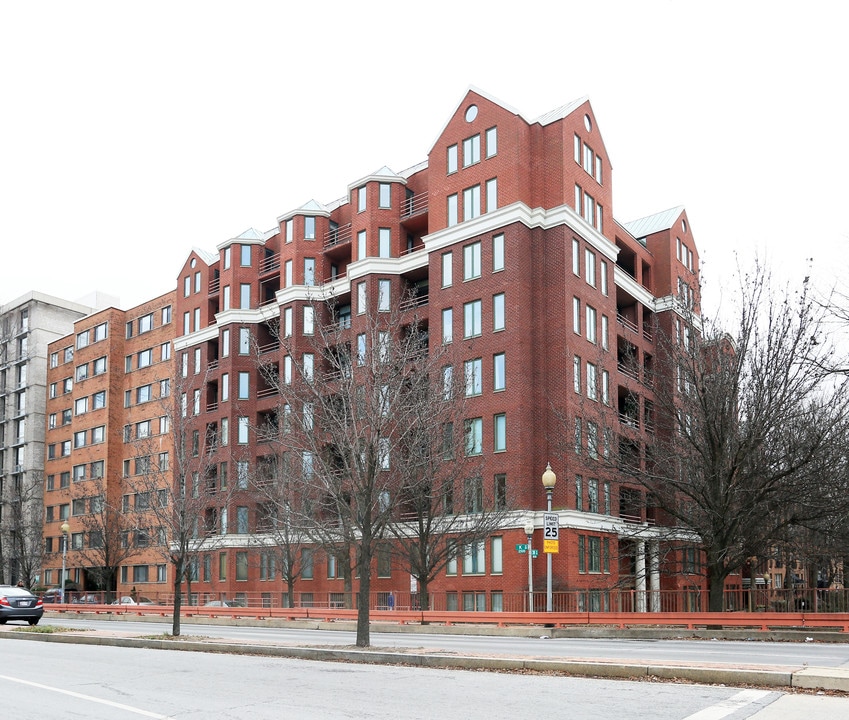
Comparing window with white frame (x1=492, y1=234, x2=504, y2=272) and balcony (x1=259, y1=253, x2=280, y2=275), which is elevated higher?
balcony (x1=259, y1=253, x2=280, y2=275)

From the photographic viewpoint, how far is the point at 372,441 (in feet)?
65.3

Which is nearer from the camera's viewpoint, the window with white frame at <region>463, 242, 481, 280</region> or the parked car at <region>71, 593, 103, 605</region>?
the window with white frame at <region>463, 242, 481, 280</region>

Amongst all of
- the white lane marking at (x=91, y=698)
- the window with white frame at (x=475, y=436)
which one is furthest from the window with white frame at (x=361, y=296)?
the white lane marking at (x=91, y=698)

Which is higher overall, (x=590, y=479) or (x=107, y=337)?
(x=107, y=337)

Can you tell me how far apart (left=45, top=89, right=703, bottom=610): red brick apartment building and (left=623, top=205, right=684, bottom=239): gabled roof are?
0.14 m

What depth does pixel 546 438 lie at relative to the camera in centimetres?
4422

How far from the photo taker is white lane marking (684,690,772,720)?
31.7 ft

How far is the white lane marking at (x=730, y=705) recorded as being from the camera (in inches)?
380

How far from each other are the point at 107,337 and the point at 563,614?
58893 mm

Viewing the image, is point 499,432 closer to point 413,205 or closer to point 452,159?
point 452,159

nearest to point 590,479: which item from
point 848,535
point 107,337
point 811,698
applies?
point 848,535

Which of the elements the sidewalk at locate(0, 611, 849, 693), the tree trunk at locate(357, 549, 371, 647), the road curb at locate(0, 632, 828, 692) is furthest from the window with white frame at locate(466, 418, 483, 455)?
the road curb at locate(0, 632, 828, 692)

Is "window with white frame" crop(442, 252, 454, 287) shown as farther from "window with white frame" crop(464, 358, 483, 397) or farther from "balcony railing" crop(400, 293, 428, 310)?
"window with white frame" crop(464, 358, 483, 397)

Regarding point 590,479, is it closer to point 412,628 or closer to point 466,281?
point 466,281
